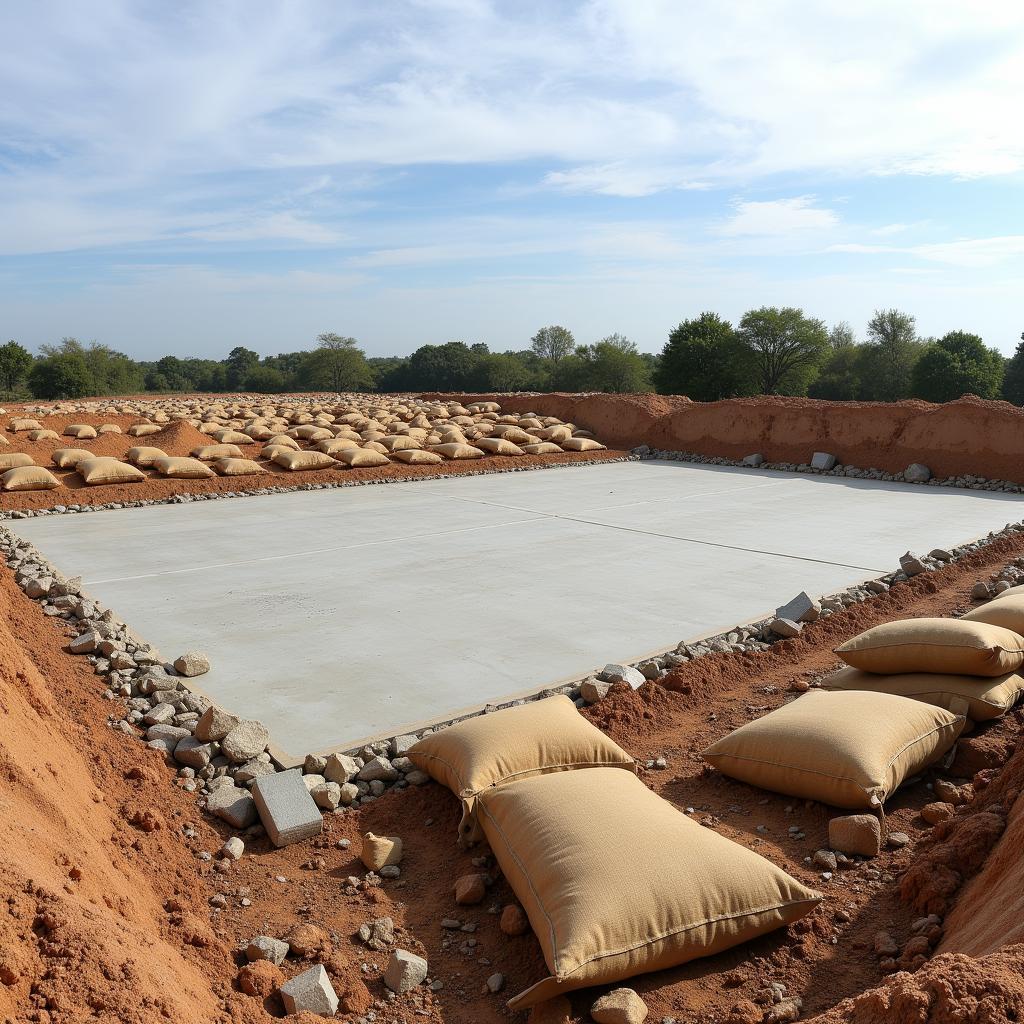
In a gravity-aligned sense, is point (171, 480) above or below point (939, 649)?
above

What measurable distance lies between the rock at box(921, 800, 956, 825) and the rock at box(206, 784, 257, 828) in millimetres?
2960

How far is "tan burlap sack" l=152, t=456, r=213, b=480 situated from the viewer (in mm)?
12891

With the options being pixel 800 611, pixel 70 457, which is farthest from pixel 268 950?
pixel 70 457

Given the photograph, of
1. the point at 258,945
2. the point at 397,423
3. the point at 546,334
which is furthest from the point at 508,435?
the point at 546,334

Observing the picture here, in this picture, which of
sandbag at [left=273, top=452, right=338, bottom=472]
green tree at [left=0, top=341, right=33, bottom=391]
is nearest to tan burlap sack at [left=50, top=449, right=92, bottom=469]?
sandbag at [left=273, top=452, right=338, bottom=472]

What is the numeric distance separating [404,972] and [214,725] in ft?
6.31

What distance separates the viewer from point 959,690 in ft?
14.3

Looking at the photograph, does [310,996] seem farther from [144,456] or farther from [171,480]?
[144,456]

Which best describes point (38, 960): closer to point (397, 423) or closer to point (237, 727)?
point (237, 727)

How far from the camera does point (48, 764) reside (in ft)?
10.8

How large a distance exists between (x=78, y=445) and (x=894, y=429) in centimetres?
1507

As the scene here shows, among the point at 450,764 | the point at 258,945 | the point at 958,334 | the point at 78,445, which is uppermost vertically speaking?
the point at 958,334

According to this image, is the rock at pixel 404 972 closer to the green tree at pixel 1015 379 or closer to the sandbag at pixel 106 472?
the sandbag at pixel 106 472

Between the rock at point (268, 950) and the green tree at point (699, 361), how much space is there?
117ft
